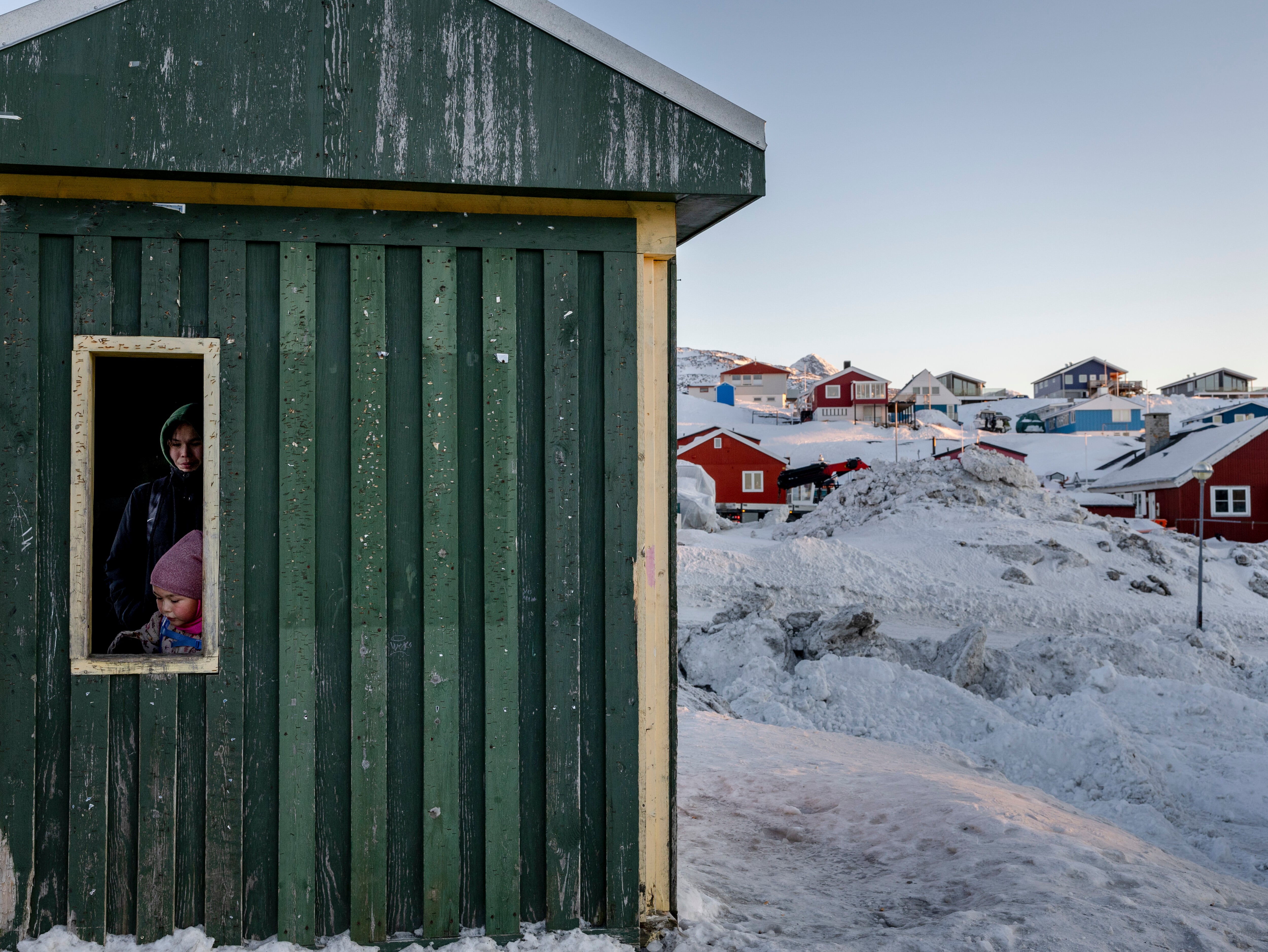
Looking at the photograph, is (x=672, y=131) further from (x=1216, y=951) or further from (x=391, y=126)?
(x=1216, y=951)

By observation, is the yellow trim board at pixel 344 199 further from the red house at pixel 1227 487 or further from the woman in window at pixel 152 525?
the red house at pixel 1227 487

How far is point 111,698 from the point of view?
Result: 3264mm

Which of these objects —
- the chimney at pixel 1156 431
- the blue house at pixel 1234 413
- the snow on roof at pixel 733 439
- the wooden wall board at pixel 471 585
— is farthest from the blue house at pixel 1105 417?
the wooden wall board at pixel 471 585

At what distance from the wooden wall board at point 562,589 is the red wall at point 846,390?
242ft

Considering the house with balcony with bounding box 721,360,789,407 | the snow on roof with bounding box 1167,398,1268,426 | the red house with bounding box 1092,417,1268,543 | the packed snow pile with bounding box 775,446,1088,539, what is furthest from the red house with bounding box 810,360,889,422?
the packed snow pile with bounding box 775,446,1088,539

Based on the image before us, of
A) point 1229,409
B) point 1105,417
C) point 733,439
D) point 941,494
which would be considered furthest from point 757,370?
point 941,494

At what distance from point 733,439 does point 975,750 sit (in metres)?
35.7

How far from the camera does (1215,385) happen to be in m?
95.6

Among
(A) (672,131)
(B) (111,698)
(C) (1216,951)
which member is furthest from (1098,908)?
(B) (111,698)

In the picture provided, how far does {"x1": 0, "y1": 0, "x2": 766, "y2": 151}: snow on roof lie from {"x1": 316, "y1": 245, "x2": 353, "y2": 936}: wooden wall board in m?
1.21

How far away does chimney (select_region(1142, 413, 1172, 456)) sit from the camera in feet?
133

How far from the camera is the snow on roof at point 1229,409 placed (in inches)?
2282

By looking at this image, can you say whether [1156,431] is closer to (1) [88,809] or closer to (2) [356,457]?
(2) [356,457]

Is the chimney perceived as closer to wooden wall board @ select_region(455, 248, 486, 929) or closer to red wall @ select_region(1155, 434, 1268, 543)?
red wall @ select_region(1155, 434, 1268, 543)
